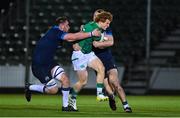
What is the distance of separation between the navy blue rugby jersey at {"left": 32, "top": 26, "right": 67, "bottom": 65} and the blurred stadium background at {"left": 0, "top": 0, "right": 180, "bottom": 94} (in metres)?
14.0

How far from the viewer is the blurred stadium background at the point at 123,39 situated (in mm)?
31547

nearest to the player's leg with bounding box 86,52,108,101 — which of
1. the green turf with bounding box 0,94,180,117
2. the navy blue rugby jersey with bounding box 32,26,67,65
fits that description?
the green turf with bounding box 0,94,180,117

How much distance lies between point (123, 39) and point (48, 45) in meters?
18.3

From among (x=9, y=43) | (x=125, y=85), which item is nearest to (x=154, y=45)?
(x=125, y=85)

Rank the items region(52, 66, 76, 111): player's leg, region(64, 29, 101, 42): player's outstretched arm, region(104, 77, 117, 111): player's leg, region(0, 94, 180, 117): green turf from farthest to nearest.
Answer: region(104, 77, 117, 111): player's leg, region(52, 66, 76, 111): player's leg, region(64, 29, 101, 42): player's outstretched arm, region(0, 94, 180, 117): green turf

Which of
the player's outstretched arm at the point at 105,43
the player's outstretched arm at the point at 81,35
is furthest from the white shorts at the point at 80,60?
the player's outstretched arm at the point at 81,35

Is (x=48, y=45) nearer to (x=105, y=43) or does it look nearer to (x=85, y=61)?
(x=85, y=61)

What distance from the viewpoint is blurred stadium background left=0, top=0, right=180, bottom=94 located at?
3155 centimetres

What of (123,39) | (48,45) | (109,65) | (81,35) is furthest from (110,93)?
(123,39)

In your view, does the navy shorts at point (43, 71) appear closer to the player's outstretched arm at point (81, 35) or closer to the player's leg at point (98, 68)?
the player's leg at point (98, 68)

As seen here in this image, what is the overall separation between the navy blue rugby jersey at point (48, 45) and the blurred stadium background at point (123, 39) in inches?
550

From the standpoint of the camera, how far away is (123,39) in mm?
34531

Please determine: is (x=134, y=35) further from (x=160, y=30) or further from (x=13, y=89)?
(x=13, y=89)

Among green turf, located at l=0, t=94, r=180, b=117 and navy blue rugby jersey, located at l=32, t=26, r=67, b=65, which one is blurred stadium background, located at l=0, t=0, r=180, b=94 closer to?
green turf, located at l=0, t=94, r=180, b=117
